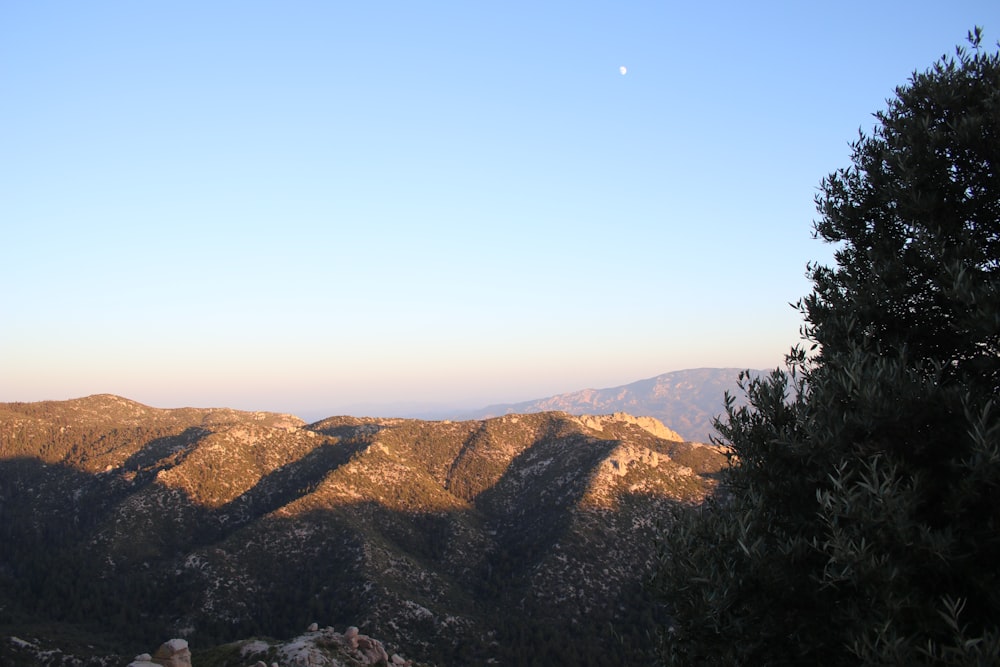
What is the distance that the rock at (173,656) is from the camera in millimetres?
35062

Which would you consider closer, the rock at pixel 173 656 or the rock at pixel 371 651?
the rock at pixel 173 656

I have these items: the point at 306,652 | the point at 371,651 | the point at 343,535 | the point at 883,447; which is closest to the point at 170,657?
the point at 306,652

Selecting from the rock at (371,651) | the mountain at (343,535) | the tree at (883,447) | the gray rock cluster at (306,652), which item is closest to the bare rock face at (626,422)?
the mountain at (343,535)

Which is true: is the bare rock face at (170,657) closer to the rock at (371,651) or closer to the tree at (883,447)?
the rock at (371,651)

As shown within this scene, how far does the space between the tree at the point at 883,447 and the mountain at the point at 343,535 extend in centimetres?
4150

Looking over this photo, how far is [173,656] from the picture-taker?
35469 millimetres

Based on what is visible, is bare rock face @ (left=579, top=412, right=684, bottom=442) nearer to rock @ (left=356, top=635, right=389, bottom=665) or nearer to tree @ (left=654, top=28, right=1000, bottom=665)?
rock @ (left=356, top=635, right=389, bottom=665)

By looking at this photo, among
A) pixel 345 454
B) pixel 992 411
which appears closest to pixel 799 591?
pixel 992 411

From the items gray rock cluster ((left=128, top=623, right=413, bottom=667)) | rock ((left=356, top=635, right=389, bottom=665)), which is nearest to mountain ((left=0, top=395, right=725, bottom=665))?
rock ((left=356, top=635, right=389, bottom=665))

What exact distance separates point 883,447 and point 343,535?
8274cm

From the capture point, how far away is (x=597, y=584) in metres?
74.4

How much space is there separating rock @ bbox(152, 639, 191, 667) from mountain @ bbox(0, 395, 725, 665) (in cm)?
2289

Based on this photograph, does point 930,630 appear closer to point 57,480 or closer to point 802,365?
point 802,365

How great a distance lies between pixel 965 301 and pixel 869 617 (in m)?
5.88
